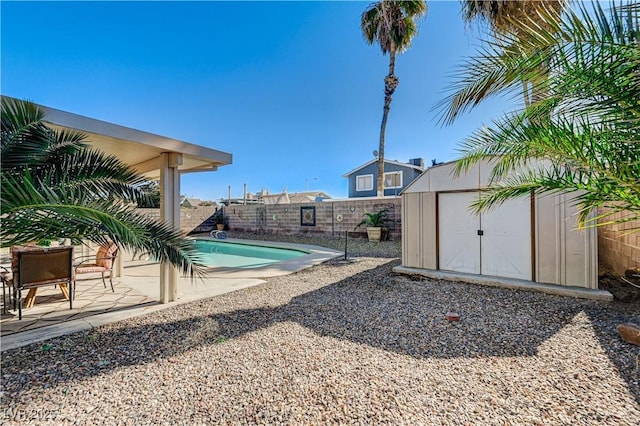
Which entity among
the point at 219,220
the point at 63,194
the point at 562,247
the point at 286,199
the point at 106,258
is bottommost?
the point at 106,258

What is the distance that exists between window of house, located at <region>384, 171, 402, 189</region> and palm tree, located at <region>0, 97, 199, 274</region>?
19712mm

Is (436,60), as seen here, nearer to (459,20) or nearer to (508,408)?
(459,20)

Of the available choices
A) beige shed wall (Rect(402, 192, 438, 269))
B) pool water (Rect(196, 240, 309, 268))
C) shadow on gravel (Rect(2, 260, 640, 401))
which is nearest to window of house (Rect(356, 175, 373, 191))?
pool water (Rect(196, 240, 309, 268))

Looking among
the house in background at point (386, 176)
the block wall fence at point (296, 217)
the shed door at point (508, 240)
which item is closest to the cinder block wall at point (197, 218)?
the block wall fence at point (296, 217)

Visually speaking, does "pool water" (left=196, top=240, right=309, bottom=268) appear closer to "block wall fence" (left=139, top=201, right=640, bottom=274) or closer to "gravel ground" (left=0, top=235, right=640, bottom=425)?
"block wall fence" (left=139, top=201, right=640, bottom=274)

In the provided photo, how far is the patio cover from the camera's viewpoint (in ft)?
12.1

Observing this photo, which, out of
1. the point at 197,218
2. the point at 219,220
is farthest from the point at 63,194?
the point at 219,220

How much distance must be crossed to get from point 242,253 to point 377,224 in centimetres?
645

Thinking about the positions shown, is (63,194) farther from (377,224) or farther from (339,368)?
(377,224)

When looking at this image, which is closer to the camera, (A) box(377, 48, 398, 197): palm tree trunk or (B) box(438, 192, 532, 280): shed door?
(B) box(438, 192, 532, 280): shed door

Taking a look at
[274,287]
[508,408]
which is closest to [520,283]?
→ [508,408]

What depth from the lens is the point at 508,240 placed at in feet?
19.0

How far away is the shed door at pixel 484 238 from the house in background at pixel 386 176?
47.4ft

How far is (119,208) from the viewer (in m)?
2.58
